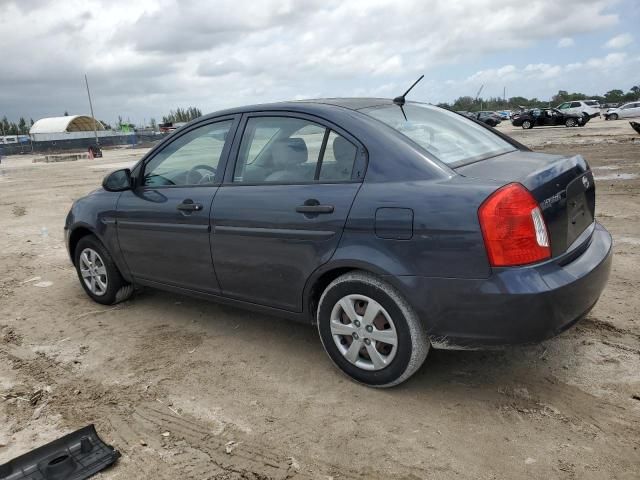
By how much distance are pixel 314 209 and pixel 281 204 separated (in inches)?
10.4

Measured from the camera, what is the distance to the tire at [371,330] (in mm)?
2918

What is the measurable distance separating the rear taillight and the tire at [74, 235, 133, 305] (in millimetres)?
3363

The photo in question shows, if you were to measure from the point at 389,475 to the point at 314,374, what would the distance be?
1.07 m

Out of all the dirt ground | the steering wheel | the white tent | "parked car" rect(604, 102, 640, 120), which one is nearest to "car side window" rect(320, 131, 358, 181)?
the steering wheel

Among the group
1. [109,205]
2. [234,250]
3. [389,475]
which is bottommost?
[389,475]

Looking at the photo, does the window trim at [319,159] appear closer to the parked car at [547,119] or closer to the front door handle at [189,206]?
the front door handle at [189,206]

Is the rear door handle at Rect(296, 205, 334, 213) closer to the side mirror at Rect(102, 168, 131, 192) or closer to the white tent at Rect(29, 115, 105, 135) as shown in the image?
the side mirror at Rect(102, 168, 131, 192)

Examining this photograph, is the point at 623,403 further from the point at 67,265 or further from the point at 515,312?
the point at 67,265

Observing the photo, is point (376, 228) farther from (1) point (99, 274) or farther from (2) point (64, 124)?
(2) point (64, 124)

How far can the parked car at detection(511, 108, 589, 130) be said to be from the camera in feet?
116

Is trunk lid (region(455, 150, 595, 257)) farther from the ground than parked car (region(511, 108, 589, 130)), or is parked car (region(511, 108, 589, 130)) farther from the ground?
parked car (region(511, 108, 589, 130))

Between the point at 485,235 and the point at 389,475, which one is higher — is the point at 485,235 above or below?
above

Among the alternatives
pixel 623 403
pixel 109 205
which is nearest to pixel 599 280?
pixel 623 403

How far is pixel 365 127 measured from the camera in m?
3.18
